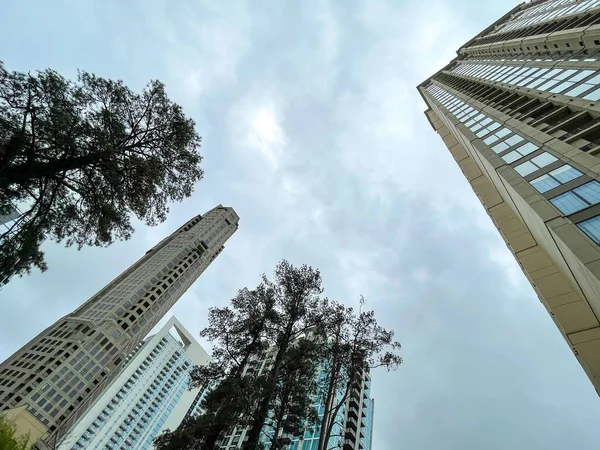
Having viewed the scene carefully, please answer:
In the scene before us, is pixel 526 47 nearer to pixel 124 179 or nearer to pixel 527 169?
pixel 527 169

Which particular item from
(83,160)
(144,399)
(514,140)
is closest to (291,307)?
(83,160)

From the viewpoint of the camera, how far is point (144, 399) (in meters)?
129

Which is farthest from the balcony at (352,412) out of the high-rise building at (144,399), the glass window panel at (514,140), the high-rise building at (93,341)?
the high-rise building at (144,399)

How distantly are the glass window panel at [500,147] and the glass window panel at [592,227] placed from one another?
10181 millimetres

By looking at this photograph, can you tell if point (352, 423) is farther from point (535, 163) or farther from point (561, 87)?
point (561, 87)

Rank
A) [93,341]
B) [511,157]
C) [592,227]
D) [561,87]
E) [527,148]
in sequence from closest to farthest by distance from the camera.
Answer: [592,227] < [527,148] < [511,157] < [561,87] < [93,341]

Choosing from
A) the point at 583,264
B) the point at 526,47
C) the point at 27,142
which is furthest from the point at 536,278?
the point at 526,47

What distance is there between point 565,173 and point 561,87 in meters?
13.0

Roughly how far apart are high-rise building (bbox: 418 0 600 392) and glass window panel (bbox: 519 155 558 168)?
6 centimetres

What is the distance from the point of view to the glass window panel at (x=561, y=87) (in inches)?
892

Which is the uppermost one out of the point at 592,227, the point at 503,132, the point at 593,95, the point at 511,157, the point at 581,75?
the point at 581,75

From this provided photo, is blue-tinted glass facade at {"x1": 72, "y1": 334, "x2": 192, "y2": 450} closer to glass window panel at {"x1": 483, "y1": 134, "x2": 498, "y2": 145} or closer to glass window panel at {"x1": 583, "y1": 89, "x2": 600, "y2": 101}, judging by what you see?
glass window panel at {"x1": 483, "y1": 134, "x2": 498, "y2": 145}

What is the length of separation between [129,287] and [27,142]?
267 ft

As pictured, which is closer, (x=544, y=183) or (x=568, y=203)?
(x=568, y=203)
